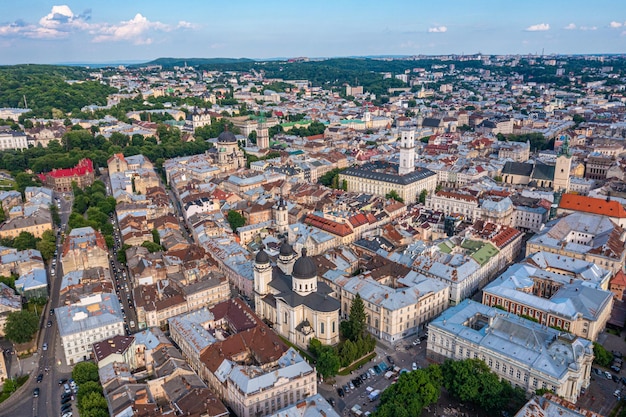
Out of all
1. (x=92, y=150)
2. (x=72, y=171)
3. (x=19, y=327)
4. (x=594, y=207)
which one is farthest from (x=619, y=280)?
(x=92, y=150)

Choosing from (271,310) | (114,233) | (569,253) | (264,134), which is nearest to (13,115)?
(264,134)

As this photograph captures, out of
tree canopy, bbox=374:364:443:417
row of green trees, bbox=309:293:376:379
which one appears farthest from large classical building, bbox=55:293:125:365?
tree canopy, bbox=374:364:443:417

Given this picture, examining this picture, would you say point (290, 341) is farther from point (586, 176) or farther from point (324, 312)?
point (586, 176)

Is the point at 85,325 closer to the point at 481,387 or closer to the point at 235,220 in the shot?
the point at 235,220

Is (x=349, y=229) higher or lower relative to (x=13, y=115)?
lower

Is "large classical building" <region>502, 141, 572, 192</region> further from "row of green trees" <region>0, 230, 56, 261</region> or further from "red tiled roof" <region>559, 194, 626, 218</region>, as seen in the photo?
"row of green trees" <region>0, 230, 56, 261</region>

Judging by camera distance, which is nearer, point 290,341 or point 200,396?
point 200,396
